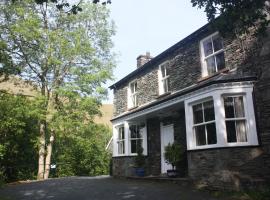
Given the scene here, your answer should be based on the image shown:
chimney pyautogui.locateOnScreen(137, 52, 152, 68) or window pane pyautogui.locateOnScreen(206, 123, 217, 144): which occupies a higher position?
chimney pyautogui.locateOnScreen(137, 52, 152, 68)

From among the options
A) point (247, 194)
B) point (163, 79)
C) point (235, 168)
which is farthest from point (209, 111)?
point (163, 79)

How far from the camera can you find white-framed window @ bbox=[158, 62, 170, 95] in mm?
16672

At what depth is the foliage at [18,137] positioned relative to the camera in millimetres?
21672

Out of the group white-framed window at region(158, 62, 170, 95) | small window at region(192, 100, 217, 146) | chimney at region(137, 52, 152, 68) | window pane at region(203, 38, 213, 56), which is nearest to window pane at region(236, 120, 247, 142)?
small window at region(192, 100, 217, 146)

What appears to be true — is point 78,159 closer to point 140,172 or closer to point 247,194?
point 140,172

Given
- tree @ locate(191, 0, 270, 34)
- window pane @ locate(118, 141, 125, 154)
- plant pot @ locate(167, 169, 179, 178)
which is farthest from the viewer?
window pane @ locate(118, 141, 125, 154)

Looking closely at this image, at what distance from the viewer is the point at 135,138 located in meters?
18.0

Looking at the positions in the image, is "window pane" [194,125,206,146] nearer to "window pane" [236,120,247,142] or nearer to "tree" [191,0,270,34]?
"window pane" [236,120,247,142]

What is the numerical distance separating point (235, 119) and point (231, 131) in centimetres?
46

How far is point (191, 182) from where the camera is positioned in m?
11.7

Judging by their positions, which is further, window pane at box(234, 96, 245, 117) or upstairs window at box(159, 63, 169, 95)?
upstairs window at box(159, 63, 169, 95)

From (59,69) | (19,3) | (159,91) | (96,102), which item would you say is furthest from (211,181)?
(19,3)

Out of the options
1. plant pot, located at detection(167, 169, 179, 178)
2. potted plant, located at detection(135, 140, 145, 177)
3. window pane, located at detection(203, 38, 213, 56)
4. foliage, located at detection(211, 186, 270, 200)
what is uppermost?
window pane, located at detection(203, 38, 213, 56)

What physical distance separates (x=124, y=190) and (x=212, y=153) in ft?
11.8
